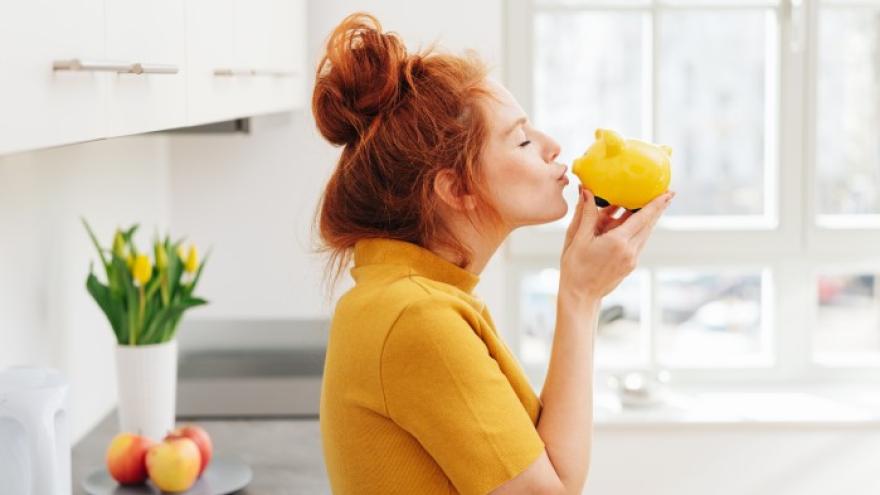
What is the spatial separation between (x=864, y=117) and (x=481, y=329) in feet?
7.52

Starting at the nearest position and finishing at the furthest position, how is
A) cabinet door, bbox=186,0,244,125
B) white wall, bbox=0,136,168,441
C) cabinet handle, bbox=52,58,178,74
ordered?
cabinet handle, bbox=52,58,178,74
cabinet door, bbox=186,0,244,125
white wall, bbox=0,136,168,441

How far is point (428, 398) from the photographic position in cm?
121

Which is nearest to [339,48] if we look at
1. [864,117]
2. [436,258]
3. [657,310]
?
[436,258]

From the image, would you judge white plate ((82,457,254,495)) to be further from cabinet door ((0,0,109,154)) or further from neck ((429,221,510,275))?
cabinet door ((0,0,109,154))

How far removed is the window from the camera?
3.20 meters

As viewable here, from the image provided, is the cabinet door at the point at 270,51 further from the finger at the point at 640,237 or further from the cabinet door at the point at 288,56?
the finger at the point at 640,237

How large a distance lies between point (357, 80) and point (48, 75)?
0.40m

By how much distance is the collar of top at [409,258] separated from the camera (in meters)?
1.36

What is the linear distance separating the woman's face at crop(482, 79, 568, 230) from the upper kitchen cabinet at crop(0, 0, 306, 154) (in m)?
0.36

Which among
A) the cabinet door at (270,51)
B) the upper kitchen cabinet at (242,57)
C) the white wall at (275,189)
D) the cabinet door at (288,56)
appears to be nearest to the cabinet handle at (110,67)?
the upper kitchen cabinet at (242,57)

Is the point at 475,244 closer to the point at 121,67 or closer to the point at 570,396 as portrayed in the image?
the point at 570,396

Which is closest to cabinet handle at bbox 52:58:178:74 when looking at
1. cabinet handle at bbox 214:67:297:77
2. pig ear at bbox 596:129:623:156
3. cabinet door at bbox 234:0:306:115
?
cabinet handle at bbox 214:67:297:77

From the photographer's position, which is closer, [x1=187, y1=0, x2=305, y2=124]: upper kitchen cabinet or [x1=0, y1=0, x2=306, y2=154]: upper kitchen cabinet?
[x1=0, y1=0, x2=306, y2=154]: upper kitchen cabinet

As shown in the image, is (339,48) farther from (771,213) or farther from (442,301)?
(771,213)
